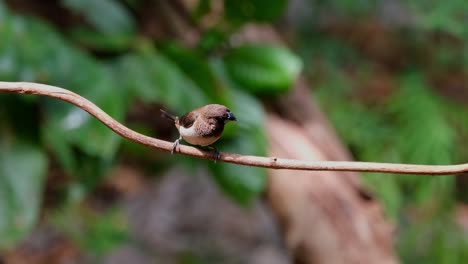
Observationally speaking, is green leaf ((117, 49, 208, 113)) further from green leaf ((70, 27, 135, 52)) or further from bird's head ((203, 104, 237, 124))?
bird's head ((203, 104, 237, 124))

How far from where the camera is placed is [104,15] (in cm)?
163

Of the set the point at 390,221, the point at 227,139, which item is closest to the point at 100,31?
the point at 227,139

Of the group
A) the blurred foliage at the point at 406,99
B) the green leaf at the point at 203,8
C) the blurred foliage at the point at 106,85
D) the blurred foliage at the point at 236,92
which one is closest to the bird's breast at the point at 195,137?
the blurred foliage at the point at 106,85

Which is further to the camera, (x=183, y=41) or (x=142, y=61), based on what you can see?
(x=183, y=41)

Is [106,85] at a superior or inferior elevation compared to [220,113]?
superior

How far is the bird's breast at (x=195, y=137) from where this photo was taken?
2.35 feet

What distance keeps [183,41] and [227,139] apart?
0.43 m

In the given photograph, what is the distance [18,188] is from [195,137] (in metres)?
0.80

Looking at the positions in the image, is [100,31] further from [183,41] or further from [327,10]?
[327,10]

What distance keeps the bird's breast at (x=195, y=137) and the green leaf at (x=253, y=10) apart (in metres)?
0.84

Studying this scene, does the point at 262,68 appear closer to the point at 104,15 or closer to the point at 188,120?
the point at 104,15

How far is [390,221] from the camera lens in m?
1.88

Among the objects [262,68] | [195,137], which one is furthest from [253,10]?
[195,137]

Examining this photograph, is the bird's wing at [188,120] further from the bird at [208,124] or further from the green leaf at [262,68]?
the green leaf at [262,68]
